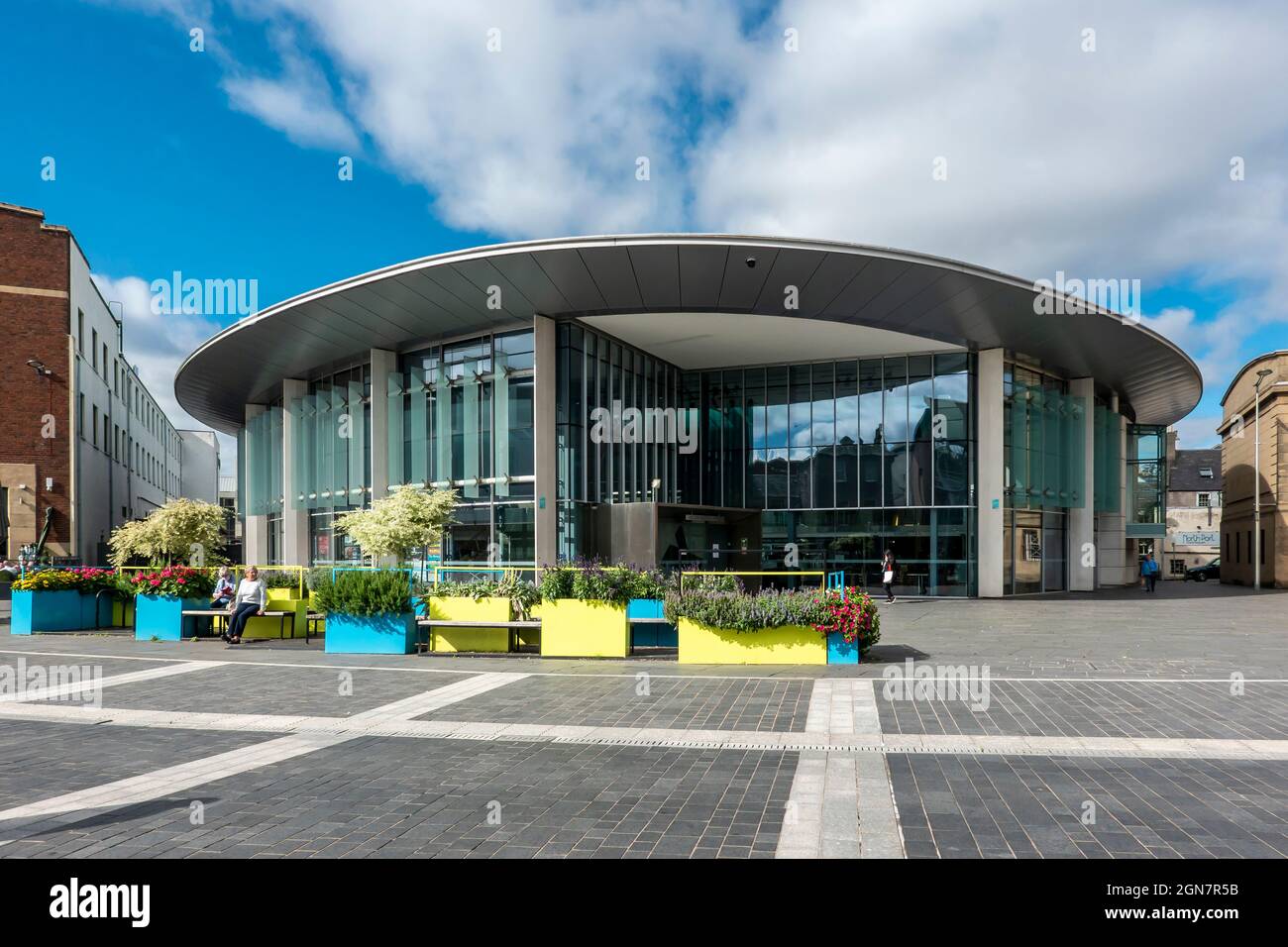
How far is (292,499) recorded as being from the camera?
116 ft

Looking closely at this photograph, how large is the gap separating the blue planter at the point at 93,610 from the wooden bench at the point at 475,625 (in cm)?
970

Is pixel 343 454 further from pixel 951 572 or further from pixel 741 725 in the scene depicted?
pixel 741 725

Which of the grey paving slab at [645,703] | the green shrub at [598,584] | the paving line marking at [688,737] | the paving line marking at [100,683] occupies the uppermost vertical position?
the green shrub at [598,584]

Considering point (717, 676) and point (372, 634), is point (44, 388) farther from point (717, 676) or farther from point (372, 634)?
point (717, 676)

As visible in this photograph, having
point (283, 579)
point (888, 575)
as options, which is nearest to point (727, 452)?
point (888, 575)

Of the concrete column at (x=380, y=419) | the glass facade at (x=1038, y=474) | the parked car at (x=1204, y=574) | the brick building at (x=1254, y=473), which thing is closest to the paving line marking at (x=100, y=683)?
the concrete column at (x=380, y=419)

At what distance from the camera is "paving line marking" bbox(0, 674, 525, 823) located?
231 inches

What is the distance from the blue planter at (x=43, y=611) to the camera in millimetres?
18266

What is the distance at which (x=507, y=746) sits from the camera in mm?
7613

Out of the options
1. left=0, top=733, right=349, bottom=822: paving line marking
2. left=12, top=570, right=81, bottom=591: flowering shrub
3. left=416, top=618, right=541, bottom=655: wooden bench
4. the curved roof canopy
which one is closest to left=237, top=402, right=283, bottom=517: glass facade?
the curved roof canopy

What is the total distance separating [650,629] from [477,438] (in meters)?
13.5

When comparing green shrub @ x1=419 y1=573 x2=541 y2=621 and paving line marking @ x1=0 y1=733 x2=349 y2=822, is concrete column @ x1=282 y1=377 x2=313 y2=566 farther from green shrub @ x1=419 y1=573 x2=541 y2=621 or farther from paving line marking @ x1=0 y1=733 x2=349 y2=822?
paving line marking @ x1=0 y1=733 x2=349 y2=822

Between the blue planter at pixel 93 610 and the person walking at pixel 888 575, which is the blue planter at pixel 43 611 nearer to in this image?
Result: the blue planter at pixel 93 610

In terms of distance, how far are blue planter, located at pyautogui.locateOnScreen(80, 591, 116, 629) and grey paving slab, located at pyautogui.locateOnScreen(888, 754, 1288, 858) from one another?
62.3ft
